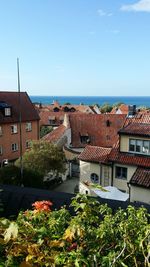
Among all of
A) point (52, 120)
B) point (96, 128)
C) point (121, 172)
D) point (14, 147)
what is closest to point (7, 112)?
point (14, 147)

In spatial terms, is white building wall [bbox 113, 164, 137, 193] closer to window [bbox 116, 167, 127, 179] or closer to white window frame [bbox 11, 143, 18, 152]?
window [bbox 116, 167, 127, 179]

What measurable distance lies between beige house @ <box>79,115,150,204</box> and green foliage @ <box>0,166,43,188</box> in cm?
441

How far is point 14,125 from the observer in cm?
3716

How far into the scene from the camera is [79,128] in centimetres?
3884

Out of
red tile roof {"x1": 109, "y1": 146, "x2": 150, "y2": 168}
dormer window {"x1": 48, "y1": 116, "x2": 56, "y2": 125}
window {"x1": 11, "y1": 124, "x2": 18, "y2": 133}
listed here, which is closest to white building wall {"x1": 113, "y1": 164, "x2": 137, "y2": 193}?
red tile roof {"x1": 109, "y1": 146, "x2": 150, "y2": 168}

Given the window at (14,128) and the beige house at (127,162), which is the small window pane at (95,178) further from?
the window at (14,128)

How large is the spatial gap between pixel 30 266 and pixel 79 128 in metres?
36.2

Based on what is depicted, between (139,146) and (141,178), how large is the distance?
330 cm

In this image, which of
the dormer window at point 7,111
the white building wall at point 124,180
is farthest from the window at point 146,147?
the dormer window at point 7,111

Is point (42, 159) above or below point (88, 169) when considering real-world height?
above

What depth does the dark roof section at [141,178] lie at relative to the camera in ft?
65.4

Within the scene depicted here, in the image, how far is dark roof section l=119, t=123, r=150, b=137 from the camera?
2250 cm

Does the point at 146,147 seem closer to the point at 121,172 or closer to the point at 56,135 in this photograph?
the point at 121,172

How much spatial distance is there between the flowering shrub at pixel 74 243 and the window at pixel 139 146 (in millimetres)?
19685
